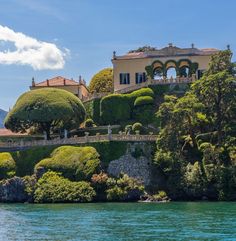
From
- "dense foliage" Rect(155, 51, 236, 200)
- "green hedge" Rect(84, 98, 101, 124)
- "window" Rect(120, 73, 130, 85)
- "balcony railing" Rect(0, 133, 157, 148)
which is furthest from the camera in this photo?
"window" Rect(120, 73, 130, 85)

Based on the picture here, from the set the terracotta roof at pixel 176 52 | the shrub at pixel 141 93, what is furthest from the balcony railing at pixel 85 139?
the terracotta roof at pixel 176 52

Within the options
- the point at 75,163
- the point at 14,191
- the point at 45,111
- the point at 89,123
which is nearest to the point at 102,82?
the point at 89,123

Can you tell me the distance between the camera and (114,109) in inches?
3391

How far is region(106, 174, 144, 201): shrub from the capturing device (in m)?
65.4

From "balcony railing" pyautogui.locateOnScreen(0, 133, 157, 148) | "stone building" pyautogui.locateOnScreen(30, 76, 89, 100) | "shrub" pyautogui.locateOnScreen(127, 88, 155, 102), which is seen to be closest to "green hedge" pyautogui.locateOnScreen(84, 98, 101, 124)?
"shrub" pyautogui.locateOnScreen(127, 88, 155, 102)

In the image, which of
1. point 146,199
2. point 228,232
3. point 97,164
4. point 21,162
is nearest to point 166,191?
point 146,199

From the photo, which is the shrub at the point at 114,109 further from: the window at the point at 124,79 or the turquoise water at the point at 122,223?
the turquoise water at the point at 122,223

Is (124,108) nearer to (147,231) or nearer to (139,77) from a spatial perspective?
(139,77)

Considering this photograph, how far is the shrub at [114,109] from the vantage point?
280ft

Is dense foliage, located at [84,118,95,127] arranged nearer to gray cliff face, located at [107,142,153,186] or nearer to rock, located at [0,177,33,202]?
gray cliff face, located at [107,142,153,186]

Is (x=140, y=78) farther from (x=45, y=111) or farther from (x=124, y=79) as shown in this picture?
(x=45, y=111)

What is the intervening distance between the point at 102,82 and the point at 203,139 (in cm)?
3586

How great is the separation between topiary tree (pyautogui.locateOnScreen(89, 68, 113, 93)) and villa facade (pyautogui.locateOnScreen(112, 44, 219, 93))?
8.07 meters

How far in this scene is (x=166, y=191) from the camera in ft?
221
